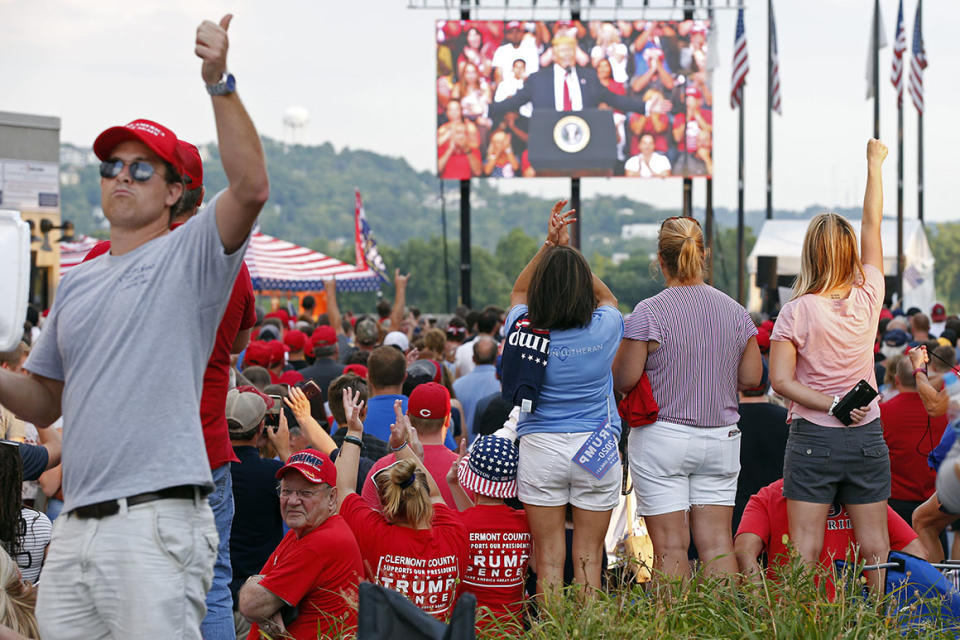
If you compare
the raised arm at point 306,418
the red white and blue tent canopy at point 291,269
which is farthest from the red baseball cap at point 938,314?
the raised arm at point 306,418

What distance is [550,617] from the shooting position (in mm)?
4020

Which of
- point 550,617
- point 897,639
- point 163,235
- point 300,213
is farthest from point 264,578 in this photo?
point 300,213

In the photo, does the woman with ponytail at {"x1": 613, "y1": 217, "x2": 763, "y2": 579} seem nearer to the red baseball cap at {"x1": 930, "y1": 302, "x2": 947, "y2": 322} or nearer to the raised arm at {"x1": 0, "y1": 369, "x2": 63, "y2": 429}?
the raised arm at {"x1": 0, "y1": 369, "x2": 63, "y2": 429}

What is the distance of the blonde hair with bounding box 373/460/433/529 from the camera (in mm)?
4445

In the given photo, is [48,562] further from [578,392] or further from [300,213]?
[300,213]

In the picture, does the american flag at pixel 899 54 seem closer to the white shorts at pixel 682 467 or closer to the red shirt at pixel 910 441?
the red shirt at pixel 910 441

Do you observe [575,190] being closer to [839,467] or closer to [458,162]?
[458,162]

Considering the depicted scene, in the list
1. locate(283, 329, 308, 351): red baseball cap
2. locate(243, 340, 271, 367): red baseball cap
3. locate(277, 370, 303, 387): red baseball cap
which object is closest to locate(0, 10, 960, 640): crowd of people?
locate(277, 370, 303, 387): red baseball cap

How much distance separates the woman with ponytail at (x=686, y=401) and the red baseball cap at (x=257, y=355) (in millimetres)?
4290

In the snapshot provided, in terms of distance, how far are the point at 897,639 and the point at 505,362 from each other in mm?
1993

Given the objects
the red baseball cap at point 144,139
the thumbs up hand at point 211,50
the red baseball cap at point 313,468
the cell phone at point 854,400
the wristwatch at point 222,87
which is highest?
the thumbs up hand at point 211,50

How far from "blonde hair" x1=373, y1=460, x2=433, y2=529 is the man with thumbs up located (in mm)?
1589

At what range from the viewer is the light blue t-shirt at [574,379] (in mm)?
5012

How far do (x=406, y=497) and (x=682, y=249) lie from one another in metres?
1.80
